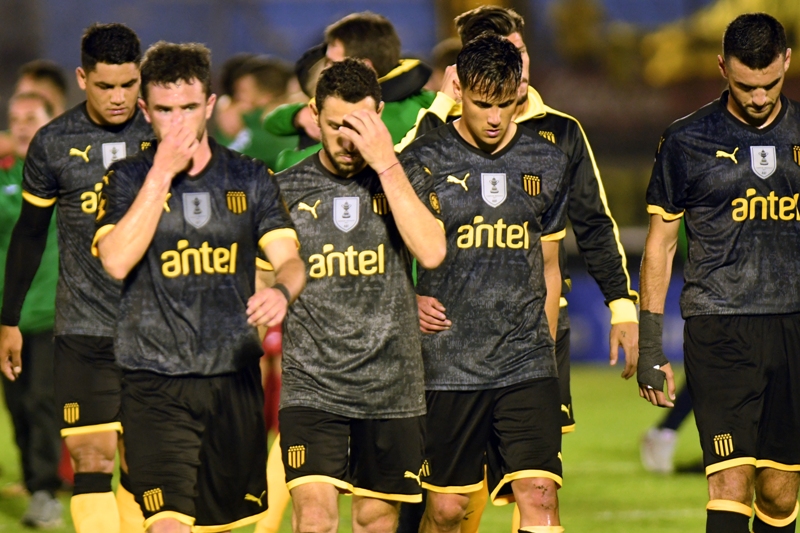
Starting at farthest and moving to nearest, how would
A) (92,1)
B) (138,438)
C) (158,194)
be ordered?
(92,1) → (138,438) → (158,194)

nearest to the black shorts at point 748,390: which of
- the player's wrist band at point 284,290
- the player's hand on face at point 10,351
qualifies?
the player's wrist band at point 284,290

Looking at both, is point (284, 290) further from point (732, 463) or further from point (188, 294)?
point (732, 463)

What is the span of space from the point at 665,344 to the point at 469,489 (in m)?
9.20

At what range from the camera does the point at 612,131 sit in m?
17.1

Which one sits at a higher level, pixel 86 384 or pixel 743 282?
pixel 743 282

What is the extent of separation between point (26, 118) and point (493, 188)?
392cm

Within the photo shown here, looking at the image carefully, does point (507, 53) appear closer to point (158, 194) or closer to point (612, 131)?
point (158, 194)

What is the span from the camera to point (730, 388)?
5629mm

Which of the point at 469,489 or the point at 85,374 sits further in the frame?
the point at 85,374

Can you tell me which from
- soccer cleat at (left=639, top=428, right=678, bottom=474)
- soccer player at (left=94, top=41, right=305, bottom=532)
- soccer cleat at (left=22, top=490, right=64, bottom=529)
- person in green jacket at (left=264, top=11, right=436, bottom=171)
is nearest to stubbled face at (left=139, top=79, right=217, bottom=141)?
soccer player at (left=94, top=41, right=305, bottom=532)

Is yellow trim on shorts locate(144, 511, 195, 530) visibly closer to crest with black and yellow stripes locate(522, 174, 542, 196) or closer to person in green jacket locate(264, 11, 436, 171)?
crest with black and yellow stripes locate(522, 174, 542, 196)

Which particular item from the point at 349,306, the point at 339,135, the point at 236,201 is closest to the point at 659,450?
the point at 349,306

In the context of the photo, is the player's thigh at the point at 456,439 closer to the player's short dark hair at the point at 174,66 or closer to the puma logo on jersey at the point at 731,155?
the puma logo on jersey at the point at 731,155

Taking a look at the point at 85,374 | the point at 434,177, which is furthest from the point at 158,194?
the point at 85,374
